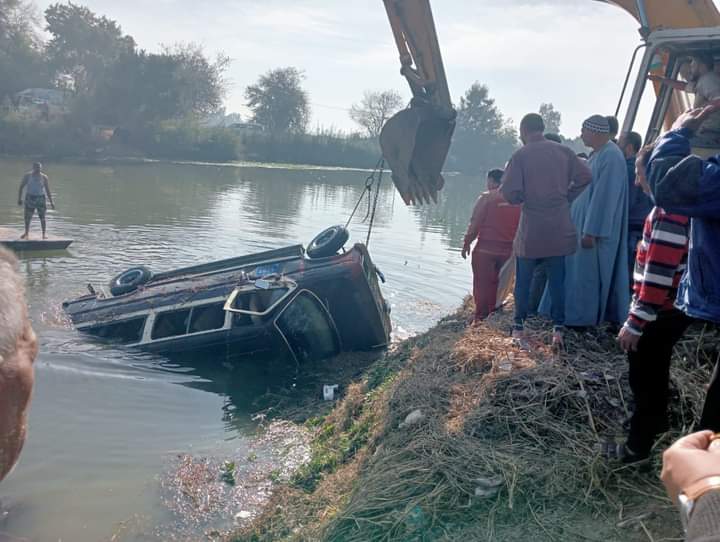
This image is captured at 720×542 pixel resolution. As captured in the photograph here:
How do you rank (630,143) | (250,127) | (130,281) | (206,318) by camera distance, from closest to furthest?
(630,143), (206,318), (130,281), (250,127)

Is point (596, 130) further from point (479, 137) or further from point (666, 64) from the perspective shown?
point (479, 137)

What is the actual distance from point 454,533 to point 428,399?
60.6 inches

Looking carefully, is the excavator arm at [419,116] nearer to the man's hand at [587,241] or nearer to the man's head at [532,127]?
the man's head at [532,127]

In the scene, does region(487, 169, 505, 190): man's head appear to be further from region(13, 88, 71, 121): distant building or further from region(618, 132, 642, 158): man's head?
region(13, 88, 71, 121): distant building

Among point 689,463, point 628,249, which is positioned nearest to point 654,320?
point 689,463

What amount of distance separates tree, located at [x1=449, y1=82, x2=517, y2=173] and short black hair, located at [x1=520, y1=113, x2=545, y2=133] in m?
68.4

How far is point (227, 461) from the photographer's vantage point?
6047mm

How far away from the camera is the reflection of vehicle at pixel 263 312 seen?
27.5 ft

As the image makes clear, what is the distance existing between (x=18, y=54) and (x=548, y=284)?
67264 millimetres

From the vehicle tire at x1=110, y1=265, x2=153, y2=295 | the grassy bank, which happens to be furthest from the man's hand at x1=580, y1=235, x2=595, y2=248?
the vehicle tire at x1=110, y1=265, x2=153, y2=295

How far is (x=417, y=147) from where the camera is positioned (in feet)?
25.0

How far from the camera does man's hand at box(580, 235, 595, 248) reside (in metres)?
5.35

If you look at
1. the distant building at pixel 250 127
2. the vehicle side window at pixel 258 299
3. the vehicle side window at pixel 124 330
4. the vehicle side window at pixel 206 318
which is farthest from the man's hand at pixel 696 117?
the distant building at pixel 250 127

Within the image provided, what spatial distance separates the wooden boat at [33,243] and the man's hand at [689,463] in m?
16.1
